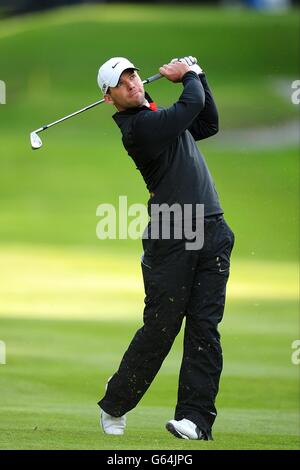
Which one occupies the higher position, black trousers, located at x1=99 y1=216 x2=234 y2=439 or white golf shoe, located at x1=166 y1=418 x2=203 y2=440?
black trousers, located at x1=99 y1=216 x2=234 y2=439

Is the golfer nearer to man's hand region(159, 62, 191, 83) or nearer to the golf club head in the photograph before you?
man's hand region(159, 62, 191, 83)

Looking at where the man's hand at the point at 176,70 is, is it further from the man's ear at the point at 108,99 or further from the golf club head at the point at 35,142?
the golf club head at the point at 35,142

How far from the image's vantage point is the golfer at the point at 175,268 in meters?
6.75

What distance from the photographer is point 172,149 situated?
682 cm

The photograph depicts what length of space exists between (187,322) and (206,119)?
45.0 inches

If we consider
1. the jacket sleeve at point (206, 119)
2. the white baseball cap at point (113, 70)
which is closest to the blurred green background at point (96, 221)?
the jacket sleeve at point (206, 119)

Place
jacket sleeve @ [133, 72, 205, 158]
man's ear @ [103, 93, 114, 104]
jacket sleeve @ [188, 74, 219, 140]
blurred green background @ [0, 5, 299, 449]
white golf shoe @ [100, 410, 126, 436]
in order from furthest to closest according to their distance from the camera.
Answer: blurred green background @ [0, 5, 299, 449] → jacket sleeve @ [188, 74, 219, 140] → man's ear @ [103, 93, 114, 104] → white golf shoe @ [100, 410, 126, 436] → jacket sleeve @ [133, 72, 205, 158]

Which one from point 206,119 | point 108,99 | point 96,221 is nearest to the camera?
point 108,99

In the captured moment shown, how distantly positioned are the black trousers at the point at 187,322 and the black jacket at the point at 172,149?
0.19 meters

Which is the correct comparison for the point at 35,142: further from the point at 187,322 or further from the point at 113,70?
the point at 187,322

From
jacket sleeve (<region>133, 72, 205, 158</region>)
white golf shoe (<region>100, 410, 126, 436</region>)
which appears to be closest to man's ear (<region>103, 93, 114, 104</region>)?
jacket sleeve (<region>133, 72, 205, 158</region>)

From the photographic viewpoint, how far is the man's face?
6.86 meters

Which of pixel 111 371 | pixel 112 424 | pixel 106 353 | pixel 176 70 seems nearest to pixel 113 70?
pixel 176 70

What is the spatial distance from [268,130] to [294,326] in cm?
1707
